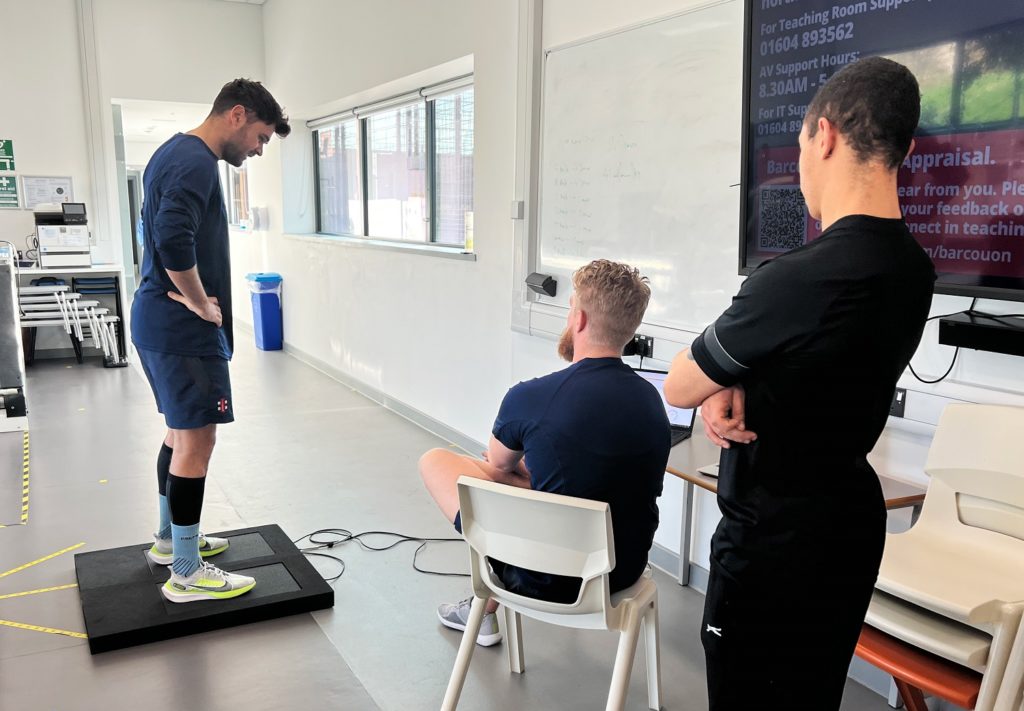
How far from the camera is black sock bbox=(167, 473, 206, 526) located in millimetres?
2625

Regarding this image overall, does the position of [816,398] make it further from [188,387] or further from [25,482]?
[25,482]

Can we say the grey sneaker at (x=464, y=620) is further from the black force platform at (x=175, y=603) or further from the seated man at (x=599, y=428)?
the seated man at (x=599, y=428)

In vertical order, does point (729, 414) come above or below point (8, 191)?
below

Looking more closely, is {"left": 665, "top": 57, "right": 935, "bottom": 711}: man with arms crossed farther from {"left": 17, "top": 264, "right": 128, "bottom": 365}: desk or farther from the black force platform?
{"left": 17, "top": 264, "right": 128, "bottom": 365}: desk

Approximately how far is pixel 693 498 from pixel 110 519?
2.50 metres

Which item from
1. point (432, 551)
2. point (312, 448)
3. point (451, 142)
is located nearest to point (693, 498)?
point (432, 551)

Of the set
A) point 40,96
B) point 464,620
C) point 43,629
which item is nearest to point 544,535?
point 464,620

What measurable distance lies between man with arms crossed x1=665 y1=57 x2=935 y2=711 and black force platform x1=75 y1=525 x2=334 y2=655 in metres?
1.78

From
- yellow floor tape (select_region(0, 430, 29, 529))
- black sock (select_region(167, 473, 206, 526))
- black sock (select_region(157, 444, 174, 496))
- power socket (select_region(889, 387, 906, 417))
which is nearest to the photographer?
power socket (select_region(889, 387, 906, 417))

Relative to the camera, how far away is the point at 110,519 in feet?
11.5

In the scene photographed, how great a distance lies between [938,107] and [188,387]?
2.29m

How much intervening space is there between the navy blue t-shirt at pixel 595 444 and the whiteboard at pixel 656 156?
1.08 m

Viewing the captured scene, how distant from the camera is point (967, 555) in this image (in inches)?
73.9

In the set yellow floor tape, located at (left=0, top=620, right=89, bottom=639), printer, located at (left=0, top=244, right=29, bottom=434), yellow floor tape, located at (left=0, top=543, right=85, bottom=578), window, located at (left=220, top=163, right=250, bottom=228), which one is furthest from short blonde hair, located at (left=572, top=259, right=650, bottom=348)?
window, located at (left=220, top=163, right=250, bottom=228)
